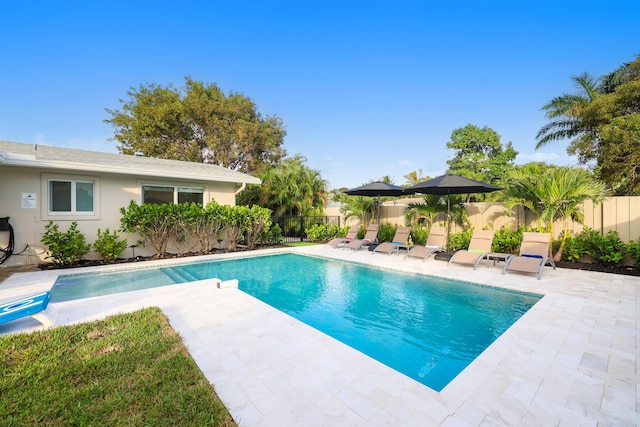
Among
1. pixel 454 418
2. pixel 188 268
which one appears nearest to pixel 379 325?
pixel 454 418

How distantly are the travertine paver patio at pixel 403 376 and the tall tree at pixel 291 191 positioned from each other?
11316 mm

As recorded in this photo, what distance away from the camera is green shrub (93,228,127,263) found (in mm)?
9781

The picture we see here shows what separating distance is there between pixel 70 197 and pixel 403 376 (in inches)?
470

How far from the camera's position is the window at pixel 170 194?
11.6m

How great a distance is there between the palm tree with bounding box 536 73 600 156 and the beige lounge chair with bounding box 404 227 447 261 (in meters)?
15.7

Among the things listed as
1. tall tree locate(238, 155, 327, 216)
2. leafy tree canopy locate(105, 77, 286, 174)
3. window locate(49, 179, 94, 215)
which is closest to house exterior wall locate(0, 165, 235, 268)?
window locate(49, 179, 94, 215)

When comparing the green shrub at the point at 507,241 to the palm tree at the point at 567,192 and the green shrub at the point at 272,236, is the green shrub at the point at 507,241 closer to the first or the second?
the palm tree at the point at 567,192

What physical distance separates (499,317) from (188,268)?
9.03 m

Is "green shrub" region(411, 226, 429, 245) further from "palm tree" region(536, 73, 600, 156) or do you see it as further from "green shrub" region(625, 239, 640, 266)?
"palm tree" region(536, 73, 600, 156)

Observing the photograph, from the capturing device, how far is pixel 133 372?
3.08 meters

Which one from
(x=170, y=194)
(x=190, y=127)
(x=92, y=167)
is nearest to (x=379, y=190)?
(x=170, y=194)

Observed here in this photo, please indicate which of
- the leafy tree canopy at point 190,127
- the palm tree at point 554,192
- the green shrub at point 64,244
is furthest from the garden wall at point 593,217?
the leafy tree canopy at point 190,127

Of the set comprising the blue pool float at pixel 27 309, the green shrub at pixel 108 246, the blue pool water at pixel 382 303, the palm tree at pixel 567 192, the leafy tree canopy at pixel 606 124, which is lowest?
the blue pool water at pixel 382 303

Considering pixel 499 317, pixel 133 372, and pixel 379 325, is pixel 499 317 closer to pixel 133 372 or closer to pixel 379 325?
pixel 379 325
